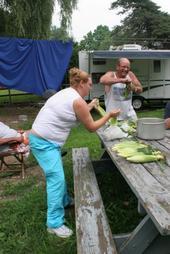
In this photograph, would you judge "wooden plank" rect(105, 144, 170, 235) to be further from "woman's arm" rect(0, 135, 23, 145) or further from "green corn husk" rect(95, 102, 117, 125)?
"woman's arm" rect(0, 135, 23, 145)

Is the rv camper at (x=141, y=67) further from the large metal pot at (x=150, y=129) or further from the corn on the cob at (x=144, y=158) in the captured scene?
the corn on the cob at (x=144, y=158)

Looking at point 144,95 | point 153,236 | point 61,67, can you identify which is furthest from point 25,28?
point 153,236

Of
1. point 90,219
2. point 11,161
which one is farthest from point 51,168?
point 11,161

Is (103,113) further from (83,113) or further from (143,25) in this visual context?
(143,25)

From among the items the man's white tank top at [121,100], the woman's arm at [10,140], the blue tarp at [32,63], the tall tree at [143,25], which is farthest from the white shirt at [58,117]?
the tall tree at [143,25]

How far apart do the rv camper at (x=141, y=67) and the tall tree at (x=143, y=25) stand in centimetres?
2178

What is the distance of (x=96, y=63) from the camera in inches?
581

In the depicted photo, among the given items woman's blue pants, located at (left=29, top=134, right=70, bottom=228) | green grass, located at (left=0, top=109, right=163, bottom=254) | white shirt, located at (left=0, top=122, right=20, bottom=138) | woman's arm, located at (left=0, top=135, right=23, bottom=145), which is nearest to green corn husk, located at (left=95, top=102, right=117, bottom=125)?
woman's blue pants, located at (left=29, top=134, right=70, bottom=228)

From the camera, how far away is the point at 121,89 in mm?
5180

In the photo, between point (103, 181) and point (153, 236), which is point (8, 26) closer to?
point (103, 181)

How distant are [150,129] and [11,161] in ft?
11.7

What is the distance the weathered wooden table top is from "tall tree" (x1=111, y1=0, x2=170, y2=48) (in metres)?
34.5

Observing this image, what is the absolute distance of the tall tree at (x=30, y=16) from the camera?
14.1 meters

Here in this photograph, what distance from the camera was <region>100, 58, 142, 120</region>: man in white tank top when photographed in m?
5.08
